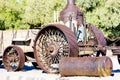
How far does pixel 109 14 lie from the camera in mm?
30422

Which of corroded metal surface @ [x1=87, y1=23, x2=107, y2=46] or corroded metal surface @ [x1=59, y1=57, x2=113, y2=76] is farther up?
corroded metal surface @ [x1=87, y1=23, x2=107, y2=46]

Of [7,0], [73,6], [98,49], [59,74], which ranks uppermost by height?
[7,0]

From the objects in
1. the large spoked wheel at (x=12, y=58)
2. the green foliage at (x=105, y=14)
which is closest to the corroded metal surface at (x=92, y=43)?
the large spoked wheel at (x=12, y=58)

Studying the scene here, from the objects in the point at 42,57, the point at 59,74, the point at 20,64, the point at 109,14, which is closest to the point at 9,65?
the point at 20,64

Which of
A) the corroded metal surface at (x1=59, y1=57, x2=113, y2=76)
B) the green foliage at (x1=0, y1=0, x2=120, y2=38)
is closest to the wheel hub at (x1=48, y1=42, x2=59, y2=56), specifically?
the corroded metal surface at (x1=59, y1=57, x2=113, y2=76)

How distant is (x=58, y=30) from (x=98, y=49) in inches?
55.6

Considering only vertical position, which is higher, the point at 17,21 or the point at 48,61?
the point at 17,21

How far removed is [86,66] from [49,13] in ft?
73.0

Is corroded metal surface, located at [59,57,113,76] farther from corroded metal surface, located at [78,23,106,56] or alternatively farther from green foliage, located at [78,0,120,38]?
green foliage, located at [78,0,120,38]

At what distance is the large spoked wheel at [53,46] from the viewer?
39.2ft

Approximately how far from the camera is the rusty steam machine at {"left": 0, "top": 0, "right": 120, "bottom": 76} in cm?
1188

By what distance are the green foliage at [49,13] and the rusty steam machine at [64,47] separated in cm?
1378

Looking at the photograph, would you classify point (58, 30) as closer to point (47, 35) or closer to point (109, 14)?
point (47, 35)

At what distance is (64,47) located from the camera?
12.4m
